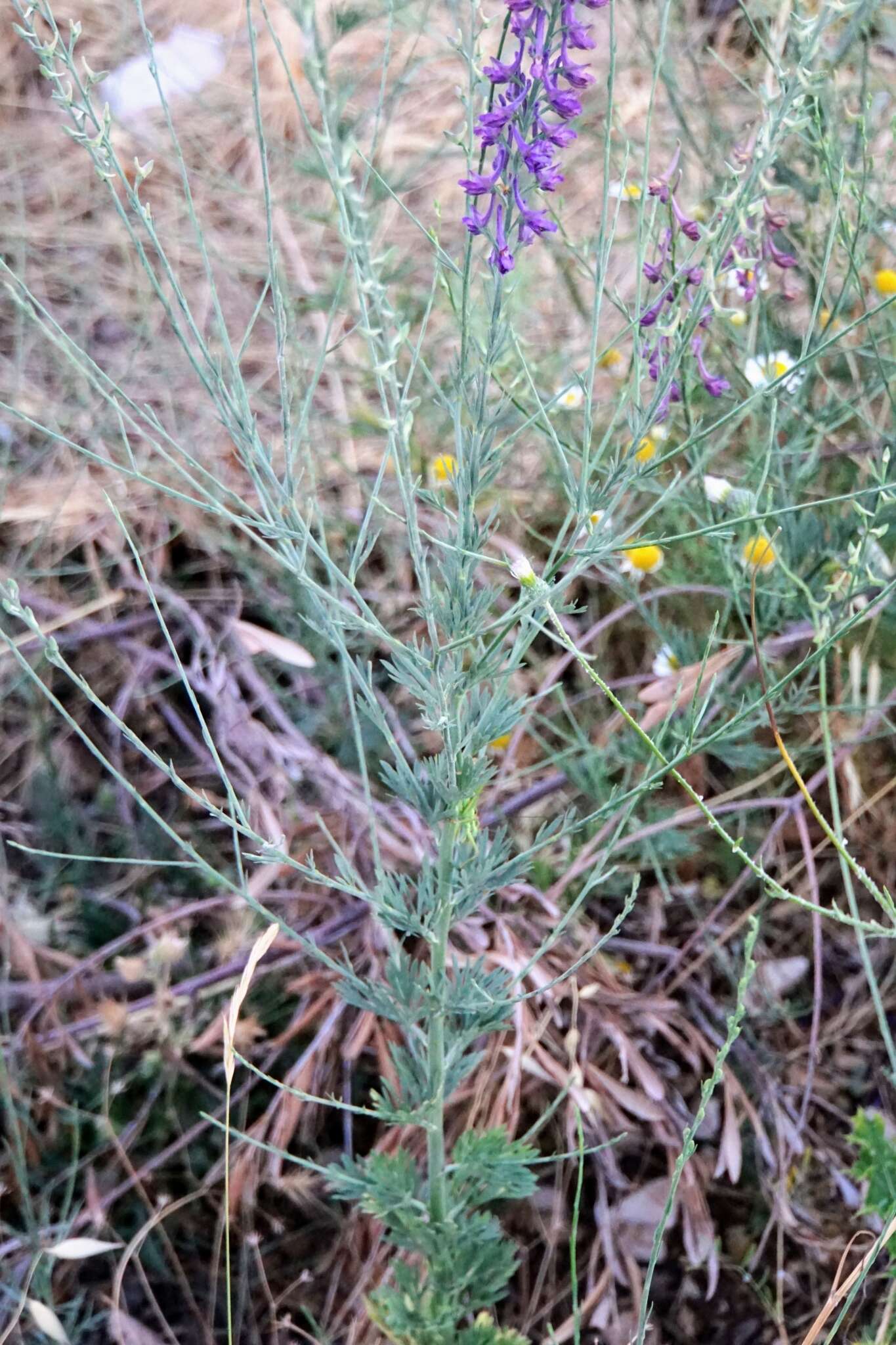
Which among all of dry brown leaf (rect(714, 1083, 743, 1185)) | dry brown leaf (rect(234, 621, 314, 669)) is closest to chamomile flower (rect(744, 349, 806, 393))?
dry brown leaf (rect(234, 621, 314, 669))

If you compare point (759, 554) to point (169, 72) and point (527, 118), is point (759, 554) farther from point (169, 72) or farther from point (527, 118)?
point (169, 72)

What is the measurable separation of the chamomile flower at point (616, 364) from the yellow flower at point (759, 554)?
545 millimetres

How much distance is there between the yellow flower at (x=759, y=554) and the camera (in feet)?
4.91

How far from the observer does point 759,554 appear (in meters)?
1.54

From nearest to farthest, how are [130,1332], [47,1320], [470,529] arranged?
[470,529] < [47,1320] < [130,1332]

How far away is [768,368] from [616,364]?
1.90ft

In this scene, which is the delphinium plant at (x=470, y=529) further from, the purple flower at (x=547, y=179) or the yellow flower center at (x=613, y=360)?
the yellow flower center at (x=613, y=360)

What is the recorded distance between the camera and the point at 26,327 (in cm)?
273

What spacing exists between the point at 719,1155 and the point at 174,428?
1.83 m

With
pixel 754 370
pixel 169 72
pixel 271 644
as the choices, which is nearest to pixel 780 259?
pixel 754 370

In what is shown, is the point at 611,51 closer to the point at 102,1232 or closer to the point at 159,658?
the point at 159,658

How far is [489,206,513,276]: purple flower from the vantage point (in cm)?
86

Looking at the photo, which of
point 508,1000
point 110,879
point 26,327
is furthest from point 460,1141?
point 26,327

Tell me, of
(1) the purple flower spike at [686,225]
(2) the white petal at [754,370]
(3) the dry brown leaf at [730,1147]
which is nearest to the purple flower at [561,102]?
(1) the purple flower spike at [686,225]
